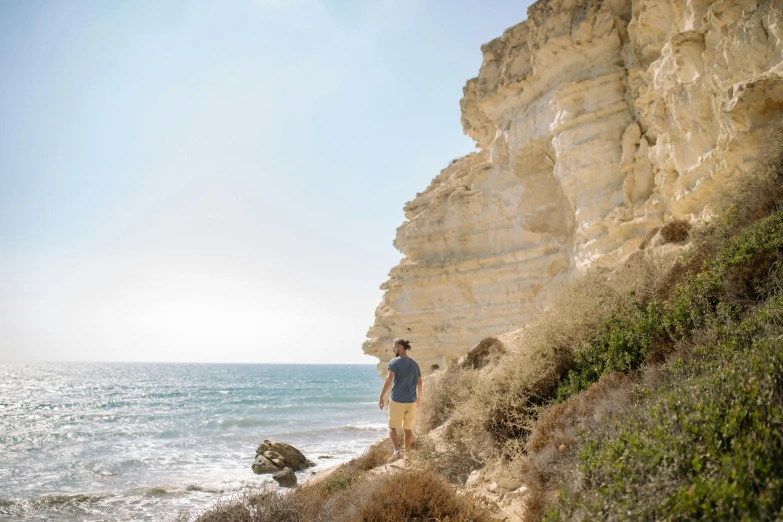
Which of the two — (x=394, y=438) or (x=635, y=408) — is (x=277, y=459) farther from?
(x=635, y=408)

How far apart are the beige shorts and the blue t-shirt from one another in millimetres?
75

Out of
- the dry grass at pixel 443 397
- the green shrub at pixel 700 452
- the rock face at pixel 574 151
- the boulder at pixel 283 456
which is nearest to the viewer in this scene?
the green shrub at pixel 700 452

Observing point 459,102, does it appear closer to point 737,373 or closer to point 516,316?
point 516,316

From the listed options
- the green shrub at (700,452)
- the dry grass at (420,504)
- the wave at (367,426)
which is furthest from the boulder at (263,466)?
the green shrub at (700,452)

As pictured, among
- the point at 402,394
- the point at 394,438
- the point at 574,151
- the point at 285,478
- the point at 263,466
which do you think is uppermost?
the point at 574,151

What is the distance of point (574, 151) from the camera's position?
47.4ft

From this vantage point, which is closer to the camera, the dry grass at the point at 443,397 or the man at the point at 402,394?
the man at the point at 402,394

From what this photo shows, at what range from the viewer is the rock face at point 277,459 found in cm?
1330

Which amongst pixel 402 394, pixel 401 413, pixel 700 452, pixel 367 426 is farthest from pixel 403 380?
pixel 367 426

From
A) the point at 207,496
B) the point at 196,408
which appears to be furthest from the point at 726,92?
the point at 196,408

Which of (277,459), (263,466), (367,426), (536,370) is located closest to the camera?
(536,370)

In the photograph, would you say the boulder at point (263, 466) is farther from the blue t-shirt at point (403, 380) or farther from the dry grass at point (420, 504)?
the dry grass at point (420, 504)

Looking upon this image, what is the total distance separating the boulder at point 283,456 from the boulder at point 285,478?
1.29m

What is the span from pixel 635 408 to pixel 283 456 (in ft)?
42.4
